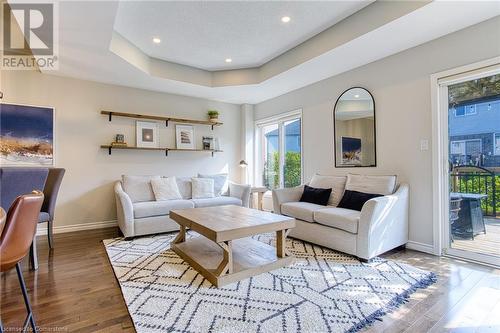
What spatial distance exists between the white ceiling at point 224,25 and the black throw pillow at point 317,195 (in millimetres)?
2077

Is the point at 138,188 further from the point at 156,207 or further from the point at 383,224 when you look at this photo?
the point at 383,224

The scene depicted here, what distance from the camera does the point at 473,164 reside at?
2777 millimetres

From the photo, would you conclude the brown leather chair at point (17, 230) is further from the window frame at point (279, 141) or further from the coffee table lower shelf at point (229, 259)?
the window frame at point (279, 141)

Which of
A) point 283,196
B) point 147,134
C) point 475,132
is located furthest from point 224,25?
point 475,132

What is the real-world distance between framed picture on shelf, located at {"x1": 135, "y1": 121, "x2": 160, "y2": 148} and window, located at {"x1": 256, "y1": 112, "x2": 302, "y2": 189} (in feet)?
7.45

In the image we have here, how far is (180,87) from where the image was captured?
4.61m

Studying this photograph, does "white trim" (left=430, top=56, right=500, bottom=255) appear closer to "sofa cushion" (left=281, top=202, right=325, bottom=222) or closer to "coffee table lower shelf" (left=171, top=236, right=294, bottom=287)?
"sofa cushion" (left=281, top=202, right=325, bottom=222)

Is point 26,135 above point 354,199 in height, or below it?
above

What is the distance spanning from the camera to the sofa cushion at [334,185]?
3.59 m

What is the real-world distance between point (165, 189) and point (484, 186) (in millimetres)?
4175

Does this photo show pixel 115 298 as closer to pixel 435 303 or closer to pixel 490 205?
pixel 435 303

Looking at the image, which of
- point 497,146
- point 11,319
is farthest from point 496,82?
point 11,319

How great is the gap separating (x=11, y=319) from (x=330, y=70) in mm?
4302

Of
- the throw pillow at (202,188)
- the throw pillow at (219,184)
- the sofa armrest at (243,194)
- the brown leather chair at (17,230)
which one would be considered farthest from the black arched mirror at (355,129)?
the brown leather chair at (17,230)
